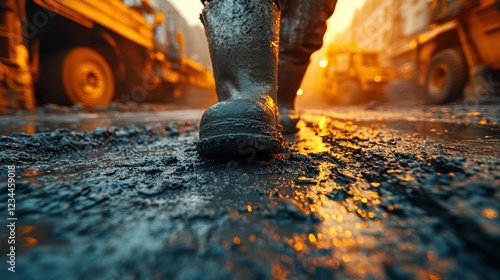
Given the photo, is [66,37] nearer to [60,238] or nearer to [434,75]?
[60,238]

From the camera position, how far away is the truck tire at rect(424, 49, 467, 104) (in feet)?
14.7

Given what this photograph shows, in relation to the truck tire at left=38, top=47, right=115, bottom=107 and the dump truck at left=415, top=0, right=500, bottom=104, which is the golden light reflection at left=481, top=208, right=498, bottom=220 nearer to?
the dump truck at left=415, top=0, right=500, bottom=104

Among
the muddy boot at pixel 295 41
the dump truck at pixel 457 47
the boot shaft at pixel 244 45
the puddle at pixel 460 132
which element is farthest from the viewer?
the dump truck at pixel 457 47

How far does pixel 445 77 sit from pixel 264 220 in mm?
5919

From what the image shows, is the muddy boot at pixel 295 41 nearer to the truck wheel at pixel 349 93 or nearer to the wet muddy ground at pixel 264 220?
the wet muddy ground at pixel 264 220

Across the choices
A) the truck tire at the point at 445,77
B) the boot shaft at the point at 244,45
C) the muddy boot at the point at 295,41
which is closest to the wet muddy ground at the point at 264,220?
the boot shaft at the point at 244,45

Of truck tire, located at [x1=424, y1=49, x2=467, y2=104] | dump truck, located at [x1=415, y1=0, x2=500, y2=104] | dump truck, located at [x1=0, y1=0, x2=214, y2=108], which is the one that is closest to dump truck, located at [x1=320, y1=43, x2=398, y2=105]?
dump truck, located at [x1=415, y1=0, x2=500, y2=104]

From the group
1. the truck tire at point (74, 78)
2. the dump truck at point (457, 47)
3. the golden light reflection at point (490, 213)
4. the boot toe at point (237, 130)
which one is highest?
the dump truck at point (457, 47)

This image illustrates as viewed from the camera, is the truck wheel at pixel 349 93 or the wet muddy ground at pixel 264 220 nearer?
the wet muddy ground at pixel 264 220

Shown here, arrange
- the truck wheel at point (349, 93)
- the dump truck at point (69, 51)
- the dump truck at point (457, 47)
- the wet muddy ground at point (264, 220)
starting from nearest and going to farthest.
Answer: the wet muddy ground at point (264, 220), the dump truck at point (69, 51), the dump truck at point (457, 47), the truck wheel at point (349, 93)

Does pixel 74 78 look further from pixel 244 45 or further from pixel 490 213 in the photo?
pixel 490 213

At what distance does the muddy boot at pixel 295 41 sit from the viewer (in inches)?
52.6

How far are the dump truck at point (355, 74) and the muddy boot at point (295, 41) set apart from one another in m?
6.84

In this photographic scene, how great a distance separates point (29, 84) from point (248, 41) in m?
4.33
